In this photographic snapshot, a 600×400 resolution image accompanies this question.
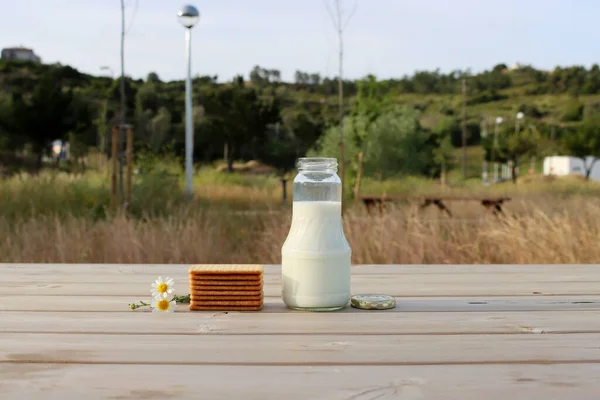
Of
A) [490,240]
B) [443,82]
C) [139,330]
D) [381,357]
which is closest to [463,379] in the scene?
[381,357]

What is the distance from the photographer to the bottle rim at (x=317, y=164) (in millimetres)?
1399

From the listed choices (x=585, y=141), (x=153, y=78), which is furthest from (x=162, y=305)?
(x=153, y=78)

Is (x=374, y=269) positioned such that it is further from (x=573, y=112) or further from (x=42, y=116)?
(x=573, y=112)

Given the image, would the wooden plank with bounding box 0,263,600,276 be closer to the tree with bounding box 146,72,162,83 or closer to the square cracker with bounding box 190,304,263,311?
the square cracker with bounding box 190,304,263,311

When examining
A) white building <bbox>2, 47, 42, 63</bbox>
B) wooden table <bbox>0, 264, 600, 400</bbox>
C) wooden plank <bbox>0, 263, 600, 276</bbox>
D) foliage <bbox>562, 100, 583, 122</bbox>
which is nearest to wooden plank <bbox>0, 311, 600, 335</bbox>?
wooden table <bbox>0, 264, 600, 400</bbox>

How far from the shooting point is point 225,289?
140 cm

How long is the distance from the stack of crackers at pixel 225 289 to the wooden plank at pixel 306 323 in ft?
0.12

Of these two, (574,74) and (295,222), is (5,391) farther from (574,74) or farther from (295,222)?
(574,74)

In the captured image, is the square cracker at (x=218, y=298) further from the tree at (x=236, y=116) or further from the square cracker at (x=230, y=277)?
the tree at (x=236, y=116)

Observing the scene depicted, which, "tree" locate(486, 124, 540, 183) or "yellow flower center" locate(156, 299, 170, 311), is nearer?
"yellow flower center" locate(156, 299, 170, 311)

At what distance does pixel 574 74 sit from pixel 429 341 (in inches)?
2698

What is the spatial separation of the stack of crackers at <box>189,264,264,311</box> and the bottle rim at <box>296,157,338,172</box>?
24cm

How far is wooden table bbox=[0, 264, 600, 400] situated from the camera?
0.89 metres

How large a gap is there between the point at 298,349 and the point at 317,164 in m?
0.47
